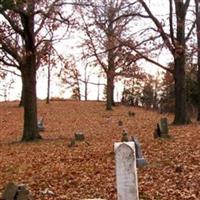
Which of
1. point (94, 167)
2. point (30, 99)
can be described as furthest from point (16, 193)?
point (30, 99)

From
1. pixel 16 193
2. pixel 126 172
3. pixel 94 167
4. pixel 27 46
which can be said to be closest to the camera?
pixel 126 172

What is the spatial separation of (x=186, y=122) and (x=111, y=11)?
6331 mm

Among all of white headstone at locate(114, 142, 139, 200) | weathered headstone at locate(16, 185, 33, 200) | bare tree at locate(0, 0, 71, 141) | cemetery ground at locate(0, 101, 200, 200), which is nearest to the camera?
white headstone at locate(114, 142, 139, 200)

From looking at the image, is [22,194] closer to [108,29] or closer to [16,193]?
[16,193]

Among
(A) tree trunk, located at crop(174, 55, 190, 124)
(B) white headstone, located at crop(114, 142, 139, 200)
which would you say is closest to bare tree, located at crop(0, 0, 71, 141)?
(A) tree trunk, located at crop(174, 55, 190, 124)

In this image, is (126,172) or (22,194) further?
(22,194)

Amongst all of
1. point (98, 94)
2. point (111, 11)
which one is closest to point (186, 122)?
point (111, 11)

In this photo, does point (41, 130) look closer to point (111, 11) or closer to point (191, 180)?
point (111, 11)

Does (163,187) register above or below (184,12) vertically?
below

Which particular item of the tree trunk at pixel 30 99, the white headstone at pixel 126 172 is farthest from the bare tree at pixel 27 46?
the white headstone at pixel 126 172

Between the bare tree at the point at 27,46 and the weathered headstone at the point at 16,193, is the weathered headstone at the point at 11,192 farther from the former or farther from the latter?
the bare tree at the point at 27,46

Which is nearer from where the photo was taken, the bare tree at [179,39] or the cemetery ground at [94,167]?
the cemetery ground at [94,167]

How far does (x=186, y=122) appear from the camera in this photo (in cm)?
2412

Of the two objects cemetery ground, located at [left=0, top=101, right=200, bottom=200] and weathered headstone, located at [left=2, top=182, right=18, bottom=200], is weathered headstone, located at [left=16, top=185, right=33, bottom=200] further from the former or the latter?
cemetery ground, located at [left=0, top=101, right=200, bottom=200]
